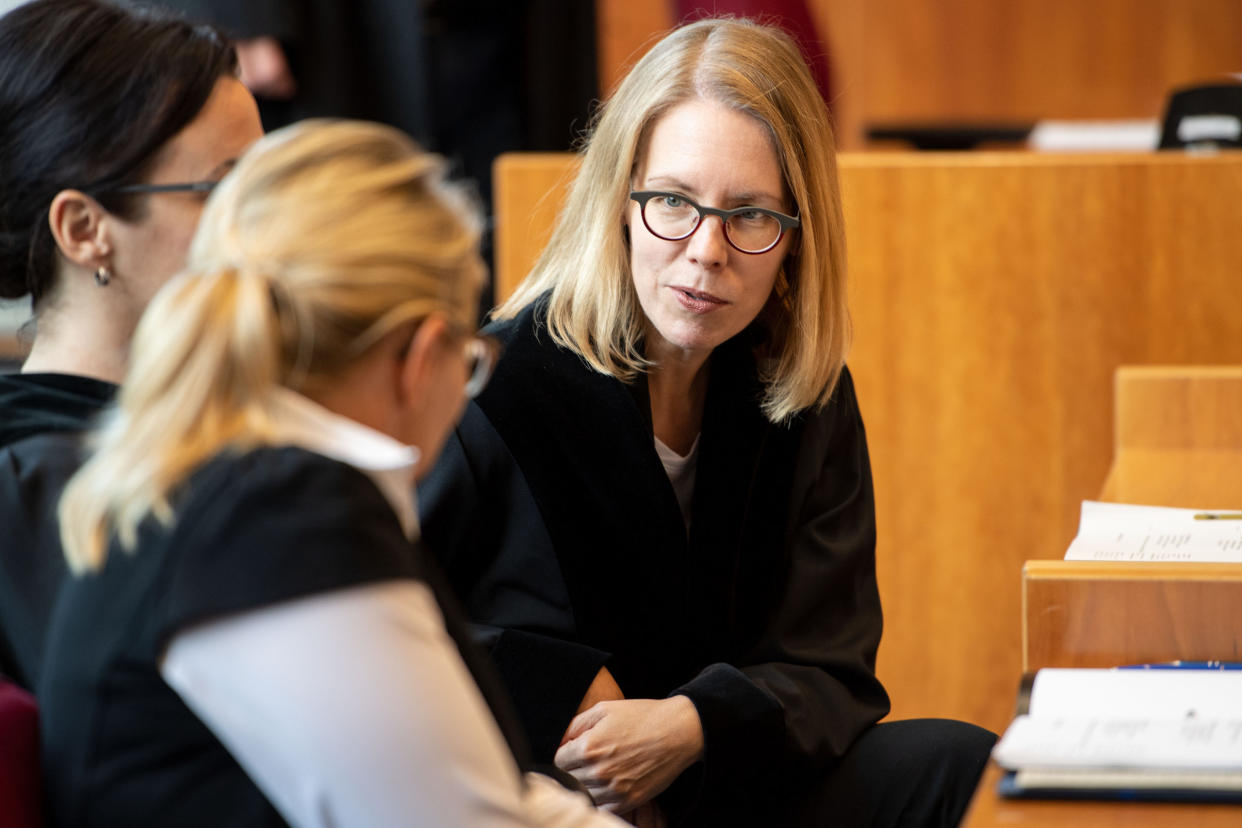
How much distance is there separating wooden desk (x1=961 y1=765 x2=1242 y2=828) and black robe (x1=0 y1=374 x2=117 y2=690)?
0.65 m

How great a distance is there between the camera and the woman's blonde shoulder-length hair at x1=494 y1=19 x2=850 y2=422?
4.96 feet

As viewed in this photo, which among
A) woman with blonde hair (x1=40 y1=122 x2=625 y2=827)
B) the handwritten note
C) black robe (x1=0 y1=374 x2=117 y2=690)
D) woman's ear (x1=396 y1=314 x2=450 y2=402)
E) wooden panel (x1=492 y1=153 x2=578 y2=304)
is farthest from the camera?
wooden panel (x1=492 y1=153 x2=578 y2=304)

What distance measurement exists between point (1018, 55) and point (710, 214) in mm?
4062

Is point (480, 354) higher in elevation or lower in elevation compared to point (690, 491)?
higher

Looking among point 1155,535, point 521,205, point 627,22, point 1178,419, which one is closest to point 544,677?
point 1155,535

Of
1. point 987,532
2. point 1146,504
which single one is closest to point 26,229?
point 1146,504

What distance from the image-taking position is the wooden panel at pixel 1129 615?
1206 millimetres

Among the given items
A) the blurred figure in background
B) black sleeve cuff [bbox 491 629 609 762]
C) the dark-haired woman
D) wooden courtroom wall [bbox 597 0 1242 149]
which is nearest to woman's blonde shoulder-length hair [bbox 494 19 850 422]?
black sleeve cuff [bbox 491 629 609 762]

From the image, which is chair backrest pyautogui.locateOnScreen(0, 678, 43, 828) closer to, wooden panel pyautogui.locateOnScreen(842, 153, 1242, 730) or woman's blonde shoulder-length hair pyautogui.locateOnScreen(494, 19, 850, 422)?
woman's blonde shoulder-length hair pyautogui.locateOnScreen(494, 19, 850, 422)

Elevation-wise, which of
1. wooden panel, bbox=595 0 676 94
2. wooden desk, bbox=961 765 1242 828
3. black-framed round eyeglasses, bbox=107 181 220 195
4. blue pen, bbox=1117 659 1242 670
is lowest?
blue pen, bbox=1117 659 1242 670

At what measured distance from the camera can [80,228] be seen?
125 cm

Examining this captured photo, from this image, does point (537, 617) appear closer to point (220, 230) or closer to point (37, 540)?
point (37, 540)

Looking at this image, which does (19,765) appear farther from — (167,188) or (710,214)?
(710,214)

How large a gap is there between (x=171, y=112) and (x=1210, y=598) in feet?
3.12
